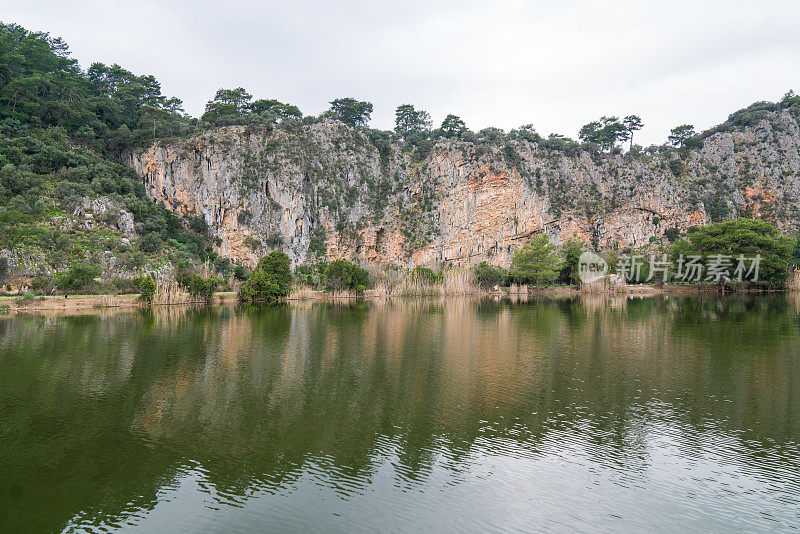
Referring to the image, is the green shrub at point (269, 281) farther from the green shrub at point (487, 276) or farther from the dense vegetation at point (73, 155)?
the green shrub at point (487, 276)

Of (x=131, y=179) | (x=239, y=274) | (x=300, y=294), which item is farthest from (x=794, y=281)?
(x=131, y=179)

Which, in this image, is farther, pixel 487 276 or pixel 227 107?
pixel 227 107

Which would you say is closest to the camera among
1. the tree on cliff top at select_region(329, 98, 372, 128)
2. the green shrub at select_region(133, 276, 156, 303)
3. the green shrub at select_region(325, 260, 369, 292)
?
the green shrub at select_region(133, 276, 156, 303)

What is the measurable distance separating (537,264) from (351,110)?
165 feet

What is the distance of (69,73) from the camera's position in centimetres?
6756

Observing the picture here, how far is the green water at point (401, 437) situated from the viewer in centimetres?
681

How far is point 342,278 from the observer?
50.8 m

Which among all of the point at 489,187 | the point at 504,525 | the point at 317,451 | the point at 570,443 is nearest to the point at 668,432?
the point at 570,443

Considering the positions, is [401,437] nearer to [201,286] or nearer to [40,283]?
[201,286]

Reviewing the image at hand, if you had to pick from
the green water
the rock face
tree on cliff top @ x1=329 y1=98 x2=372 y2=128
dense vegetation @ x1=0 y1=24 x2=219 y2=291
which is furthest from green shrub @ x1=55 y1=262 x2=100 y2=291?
tree on cliff top @ x1=329 y1=98 x2=372 y2=128

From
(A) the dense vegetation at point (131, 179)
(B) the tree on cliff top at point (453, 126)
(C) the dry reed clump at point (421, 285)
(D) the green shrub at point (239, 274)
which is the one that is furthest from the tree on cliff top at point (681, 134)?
(D) the green shrub at point (239, 274)

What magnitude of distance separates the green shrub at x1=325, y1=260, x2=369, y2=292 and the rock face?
67.8ft

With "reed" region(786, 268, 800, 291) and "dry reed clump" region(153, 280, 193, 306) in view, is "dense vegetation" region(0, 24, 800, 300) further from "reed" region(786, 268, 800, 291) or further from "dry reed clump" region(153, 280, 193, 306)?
"reed" region(786, 268, 800, 291)

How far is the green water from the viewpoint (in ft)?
22.4
